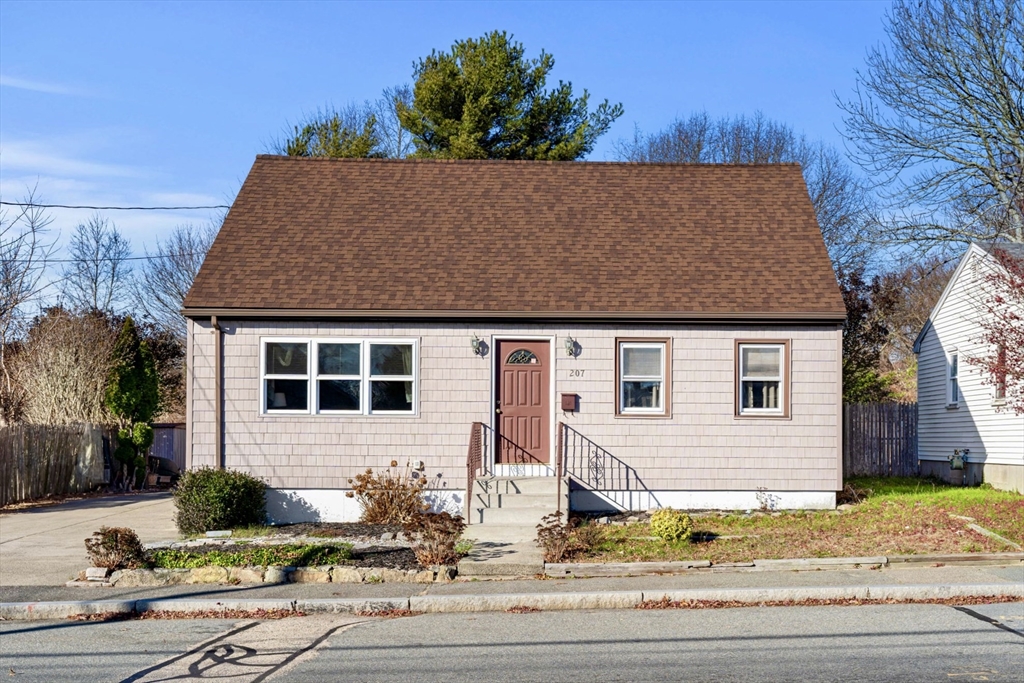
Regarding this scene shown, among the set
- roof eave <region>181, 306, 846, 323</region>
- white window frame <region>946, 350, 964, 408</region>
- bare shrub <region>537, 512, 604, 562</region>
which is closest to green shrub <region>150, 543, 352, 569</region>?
bare shrub <region>537, 512, 604, 562</region>

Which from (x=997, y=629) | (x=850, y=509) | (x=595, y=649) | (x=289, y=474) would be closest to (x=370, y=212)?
(x=289, y=474)

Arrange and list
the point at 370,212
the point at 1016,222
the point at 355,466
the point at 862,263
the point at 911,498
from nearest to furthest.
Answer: the point at 355,466
the point at 911,498
the point at 370,212
the point at 1016,222
the point at 862,263

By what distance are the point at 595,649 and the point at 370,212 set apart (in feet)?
38.6

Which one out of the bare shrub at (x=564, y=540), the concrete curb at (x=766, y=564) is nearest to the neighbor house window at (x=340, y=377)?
the bare shrub at (x=564, y=540)

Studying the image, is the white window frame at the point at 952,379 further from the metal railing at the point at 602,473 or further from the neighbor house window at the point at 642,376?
the metal railing at the point at 602,473

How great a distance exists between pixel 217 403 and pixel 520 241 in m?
5.91

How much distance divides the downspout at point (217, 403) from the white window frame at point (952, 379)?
1569 cm

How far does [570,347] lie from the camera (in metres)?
17.1

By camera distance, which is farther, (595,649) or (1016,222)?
(1016,222)

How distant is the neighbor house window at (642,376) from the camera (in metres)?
17.2

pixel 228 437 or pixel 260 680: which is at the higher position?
pixel 228 437

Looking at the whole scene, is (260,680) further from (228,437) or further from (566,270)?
(566,270)

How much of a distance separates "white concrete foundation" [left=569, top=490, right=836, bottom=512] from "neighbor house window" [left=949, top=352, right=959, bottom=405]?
7722 millimetres

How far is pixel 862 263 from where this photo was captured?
34.1 m
